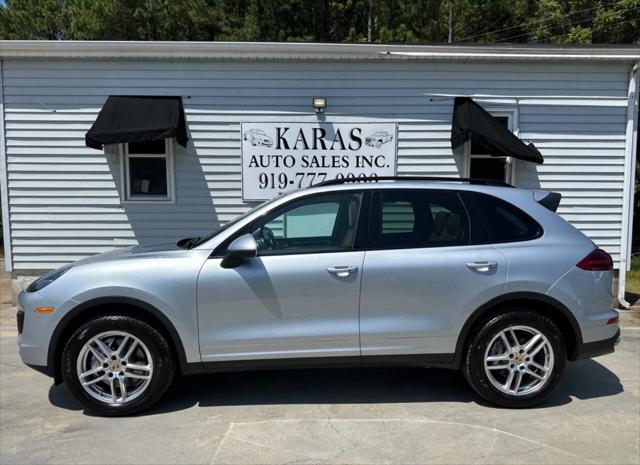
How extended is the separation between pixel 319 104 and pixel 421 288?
4.33 meters

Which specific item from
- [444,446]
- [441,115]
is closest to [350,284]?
[444,446]

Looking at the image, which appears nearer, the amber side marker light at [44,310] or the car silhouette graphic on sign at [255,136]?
the amber side marker light at [44,310]

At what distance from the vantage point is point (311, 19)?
53.3ft

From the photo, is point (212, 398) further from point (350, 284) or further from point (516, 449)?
point (516, 449)

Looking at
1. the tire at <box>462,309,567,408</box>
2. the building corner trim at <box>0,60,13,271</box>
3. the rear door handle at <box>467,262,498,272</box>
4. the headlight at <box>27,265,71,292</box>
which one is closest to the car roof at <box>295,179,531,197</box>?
the rear door handle at <box>467,262,498,272</box>

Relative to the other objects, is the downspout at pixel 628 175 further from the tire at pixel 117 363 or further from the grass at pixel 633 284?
the tire at pixel 117 363

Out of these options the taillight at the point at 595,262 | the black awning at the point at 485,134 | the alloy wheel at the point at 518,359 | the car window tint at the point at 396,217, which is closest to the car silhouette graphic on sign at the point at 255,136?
the black awning at the point at 485,134

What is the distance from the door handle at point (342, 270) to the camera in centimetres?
377

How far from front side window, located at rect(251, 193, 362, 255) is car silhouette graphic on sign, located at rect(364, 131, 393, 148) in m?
3.66

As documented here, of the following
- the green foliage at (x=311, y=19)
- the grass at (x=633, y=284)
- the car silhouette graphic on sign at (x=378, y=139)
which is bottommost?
the grass at (x=633, y=284)

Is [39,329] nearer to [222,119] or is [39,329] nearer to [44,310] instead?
[44,310]

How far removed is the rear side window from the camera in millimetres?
3949

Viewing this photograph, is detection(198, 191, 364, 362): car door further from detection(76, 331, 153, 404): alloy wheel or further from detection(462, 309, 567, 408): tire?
detection(462, 309, 567, 408): tire

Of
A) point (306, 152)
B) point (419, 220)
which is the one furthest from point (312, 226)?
point (306, 152)
